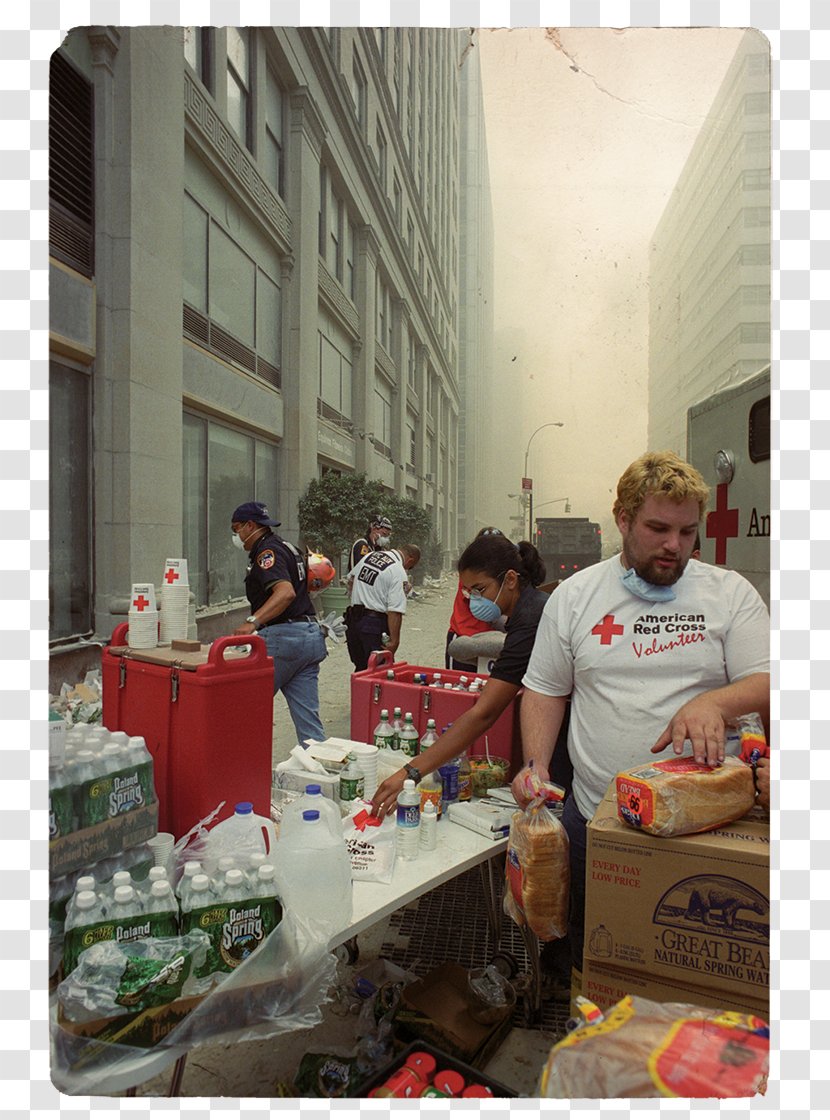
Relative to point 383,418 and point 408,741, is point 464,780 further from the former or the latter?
point 383,418

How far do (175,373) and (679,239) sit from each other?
2036 millimetres

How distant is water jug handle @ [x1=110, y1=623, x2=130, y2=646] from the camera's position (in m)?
2.05

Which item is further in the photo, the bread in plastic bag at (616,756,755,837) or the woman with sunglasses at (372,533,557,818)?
the woman with sunglasses at (372,533,557,818)

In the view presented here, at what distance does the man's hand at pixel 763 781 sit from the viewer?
1.72 meters

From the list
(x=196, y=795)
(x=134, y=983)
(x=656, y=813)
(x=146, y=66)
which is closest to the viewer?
(x=134, y=983)

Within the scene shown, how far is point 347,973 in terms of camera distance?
2.48m

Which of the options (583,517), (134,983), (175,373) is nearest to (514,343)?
(583,517)

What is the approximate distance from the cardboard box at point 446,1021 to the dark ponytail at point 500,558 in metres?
1.38

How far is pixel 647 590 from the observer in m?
1.89

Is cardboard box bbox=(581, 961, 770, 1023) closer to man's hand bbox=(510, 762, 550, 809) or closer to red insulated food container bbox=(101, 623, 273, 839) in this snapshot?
man's hand bbox=(510, 762, 550, 809)

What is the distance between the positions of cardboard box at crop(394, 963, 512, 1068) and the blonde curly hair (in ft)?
5.31

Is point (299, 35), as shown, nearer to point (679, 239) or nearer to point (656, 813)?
point (679, 239)

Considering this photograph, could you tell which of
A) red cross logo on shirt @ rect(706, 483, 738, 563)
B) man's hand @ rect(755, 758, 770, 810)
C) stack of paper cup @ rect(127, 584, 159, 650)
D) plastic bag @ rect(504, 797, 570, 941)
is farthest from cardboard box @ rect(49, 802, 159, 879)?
red cross logo on shirt @ rect(706, 483, 738, 563)

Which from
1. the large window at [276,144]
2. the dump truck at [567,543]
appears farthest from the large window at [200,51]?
the dump truck at [567,543]
